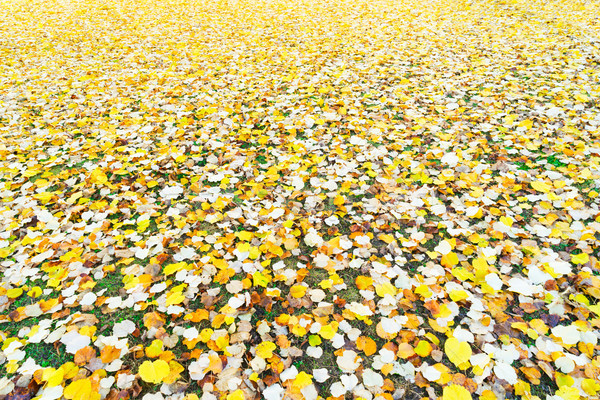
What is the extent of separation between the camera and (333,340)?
2115 mm

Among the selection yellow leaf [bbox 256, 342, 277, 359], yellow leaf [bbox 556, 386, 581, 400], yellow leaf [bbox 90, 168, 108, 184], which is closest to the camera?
yellow leaf [bbox 556, 386, 581, 400]

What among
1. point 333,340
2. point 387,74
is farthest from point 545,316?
point 387,74

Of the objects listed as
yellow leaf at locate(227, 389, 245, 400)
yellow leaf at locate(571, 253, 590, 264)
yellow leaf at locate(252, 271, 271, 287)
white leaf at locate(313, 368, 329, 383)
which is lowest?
white leaf at locate(313, 368, 329, 383)

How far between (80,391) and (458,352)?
2.22 meters

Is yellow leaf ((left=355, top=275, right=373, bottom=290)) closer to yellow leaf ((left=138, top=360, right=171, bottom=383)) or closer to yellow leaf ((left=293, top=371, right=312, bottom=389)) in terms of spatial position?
yellow leaf ((left=293, top=371, right=312, bottom=389))

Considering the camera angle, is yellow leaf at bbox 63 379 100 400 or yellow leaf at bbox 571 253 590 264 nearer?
yellow leaf at bbox 63 379 100 400

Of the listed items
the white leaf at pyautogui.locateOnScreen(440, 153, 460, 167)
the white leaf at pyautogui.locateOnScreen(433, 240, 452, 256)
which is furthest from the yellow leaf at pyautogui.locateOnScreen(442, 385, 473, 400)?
the white leaf at pyautogui.locateOnScreen(440, 153, 460, 167)

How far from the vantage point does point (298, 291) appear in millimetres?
2385

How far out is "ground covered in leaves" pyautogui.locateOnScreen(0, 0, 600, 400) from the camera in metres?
1.96

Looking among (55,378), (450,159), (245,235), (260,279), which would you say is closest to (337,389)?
(260,279)

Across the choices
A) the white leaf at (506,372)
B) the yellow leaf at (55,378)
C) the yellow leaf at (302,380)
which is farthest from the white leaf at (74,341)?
the white leaf at (506,372)

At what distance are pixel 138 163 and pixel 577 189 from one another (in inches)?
179

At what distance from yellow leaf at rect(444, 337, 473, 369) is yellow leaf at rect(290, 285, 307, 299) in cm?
98

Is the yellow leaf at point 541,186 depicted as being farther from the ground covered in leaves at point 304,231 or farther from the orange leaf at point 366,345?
the orange leaf at point 366,345
